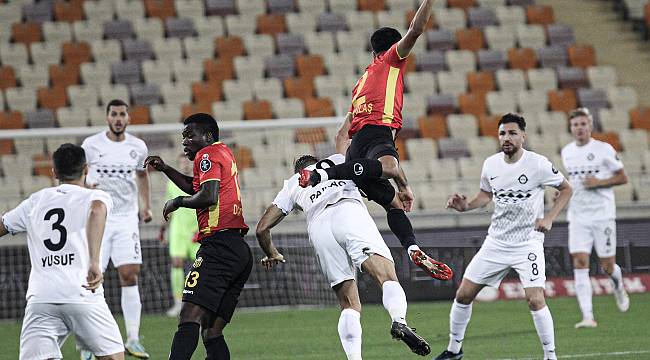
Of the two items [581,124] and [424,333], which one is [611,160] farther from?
[424,333]

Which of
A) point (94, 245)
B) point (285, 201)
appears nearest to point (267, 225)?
point (285, 201)

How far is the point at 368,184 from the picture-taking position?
8.41 meters

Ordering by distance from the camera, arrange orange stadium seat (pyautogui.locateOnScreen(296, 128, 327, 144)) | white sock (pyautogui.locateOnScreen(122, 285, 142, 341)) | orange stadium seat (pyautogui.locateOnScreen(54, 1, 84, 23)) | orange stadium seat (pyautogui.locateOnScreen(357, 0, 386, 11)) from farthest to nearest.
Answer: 1. orange stadium seat (pyautogui.locateOnScreen(357, 0, 386, 11))
2. orange stadium seat (pyautogui.locateOnScreen(54, 1, 84, 23))
3. orange stadium seat (pyautogui.locateOnScreen(296, 128, 327, 144))
4. white sock (pyautogui.locateOnScreen(122, 285, 142, 341))

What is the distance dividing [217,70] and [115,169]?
10.1m

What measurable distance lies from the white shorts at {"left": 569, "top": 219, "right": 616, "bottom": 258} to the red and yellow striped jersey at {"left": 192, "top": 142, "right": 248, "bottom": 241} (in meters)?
6.81

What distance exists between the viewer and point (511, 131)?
970 centimetres

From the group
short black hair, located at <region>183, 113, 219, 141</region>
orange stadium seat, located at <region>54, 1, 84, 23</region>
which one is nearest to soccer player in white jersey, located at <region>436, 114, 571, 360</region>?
short black hair, located at <region>183, 113, 219, 141</region>

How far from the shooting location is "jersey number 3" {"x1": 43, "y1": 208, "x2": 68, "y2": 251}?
22.5ft

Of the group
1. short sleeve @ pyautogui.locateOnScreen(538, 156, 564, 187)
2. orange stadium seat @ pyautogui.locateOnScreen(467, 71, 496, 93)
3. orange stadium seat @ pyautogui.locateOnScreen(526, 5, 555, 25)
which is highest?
orange stadium seat @ pyautogui.locateOnScreen(526, 5, 555, 25)

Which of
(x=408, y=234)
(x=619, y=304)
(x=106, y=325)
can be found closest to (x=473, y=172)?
(x=619, y=304)

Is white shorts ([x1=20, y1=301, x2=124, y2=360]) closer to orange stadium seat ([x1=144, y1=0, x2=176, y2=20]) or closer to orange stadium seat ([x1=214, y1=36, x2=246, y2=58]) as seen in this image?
orange stadium seat ([x1=214, y1=36, x2=246, y2=58])

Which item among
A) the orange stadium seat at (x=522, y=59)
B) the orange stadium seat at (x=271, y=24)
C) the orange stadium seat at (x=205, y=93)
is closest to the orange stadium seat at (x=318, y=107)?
the orange stadium seat at (x=205, y=93)

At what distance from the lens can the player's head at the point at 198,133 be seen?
8.05 meters

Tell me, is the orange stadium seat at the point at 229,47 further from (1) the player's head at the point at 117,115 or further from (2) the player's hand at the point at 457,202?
(2) the player's hand at the point at 457,202
